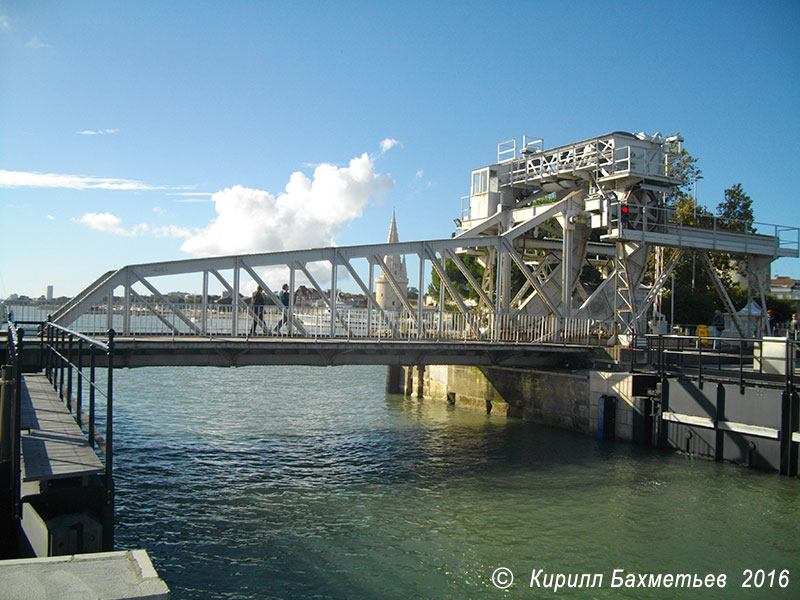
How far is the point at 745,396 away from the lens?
736 inches

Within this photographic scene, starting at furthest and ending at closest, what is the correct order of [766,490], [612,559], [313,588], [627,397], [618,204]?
[618,204], [627,397], [766,490], [612,559], [313,588]

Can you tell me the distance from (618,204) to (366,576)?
19500mm

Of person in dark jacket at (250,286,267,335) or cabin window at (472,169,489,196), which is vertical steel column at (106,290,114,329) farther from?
cabin window at (472,169,489,196)

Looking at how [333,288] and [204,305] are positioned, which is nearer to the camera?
[204,305]

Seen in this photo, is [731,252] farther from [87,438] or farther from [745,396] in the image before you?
[87,438]

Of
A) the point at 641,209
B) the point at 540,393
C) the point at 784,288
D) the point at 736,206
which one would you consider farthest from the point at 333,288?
the point at 784,288

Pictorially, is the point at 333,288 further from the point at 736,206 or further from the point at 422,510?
the point at 736,206

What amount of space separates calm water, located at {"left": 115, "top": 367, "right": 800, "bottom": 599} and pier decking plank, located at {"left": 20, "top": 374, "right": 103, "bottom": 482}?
2946 mm

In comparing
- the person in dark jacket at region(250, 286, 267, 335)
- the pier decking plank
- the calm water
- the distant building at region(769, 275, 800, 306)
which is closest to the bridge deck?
the person in dark jacket at region(250, 286, 267, 335)

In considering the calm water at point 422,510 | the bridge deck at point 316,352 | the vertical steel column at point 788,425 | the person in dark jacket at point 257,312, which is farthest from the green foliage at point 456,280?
the vertical steel column at point 788,425

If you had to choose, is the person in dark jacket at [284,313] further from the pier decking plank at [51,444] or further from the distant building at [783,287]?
the distant building at [783,287]

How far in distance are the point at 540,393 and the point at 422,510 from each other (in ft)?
40.7

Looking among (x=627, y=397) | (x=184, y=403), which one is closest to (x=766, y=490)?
(x=627, y=397)

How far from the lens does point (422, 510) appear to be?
14.9 metres
